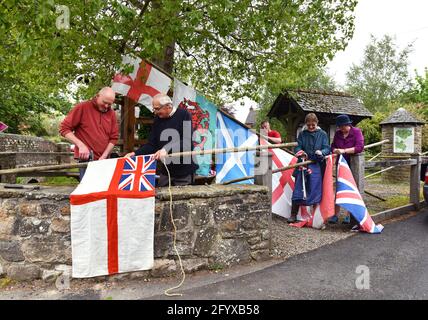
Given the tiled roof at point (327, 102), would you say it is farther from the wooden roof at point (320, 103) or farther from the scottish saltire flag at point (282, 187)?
the scottish saltire flag at point (282, 187)

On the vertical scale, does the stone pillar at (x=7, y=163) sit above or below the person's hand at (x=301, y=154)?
below

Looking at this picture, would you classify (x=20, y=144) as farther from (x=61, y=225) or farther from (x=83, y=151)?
(x=61, y=225)

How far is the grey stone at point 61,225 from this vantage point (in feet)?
12.5

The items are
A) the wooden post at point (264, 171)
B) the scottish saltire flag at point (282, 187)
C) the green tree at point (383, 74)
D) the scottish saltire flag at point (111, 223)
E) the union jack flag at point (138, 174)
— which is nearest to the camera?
the scottish saltire flag at point (111, 223)

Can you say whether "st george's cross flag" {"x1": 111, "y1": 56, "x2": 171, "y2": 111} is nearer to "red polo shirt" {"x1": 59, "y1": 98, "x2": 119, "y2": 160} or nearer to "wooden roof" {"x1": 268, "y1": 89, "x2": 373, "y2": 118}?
"red polo shirt" {"x1": 59, "y1": 98, "x2": 119, "y2": 160}

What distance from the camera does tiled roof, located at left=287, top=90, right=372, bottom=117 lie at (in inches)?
523

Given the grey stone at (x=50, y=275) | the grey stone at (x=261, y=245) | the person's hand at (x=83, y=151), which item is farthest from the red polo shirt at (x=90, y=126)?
the grey stone at (x=261, y=245)

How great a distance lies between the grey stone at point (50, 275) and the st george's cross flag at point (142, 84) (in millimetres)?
3468

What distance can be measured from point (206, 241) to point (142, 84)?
3.40 metres

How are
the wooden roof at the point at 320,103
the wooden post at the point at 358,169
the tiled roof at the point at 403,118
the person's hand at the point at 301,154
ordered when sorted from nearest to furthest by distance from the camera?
the person's hand at the point at 301,154 < the wooden post at the point at 358,169 < the tiled roof at the point at 403,118 < the wooden roof at the point at 320,103

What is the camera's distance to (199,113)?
6.50m

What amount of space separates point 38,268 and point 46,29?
2.75m

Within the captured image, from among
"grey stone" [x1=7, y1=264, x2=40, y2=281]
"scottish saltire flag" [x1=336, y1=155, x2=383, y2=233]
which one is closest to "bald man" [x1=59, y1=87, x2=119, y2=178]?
"grey stone" [x1=7, y1=264, x2=40, y2=281]
